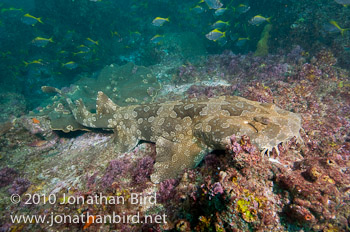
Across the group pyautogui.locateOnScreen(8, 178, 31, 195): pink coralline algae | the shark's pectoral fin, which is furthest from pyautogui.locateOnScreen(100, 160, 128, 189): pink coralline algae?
pyautogui.locateOnScreen(8, 178, 31, 195): pink coralline algae

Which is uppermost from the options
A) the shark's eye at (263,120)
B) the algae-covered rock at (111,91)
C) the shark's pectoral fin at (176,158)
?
the shark's eye at (263,120)

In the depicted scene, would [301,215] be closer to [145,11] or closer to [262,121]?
[262,121]

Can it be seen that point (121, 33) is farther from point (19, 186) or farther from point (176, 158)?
point (176, 158)

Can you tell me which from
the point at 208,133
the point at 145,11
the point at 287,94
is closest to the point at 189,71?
the point at 287,94

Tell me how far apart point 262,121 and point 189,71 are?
25.7ft

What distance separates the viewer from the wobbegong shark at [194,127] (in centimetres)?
412

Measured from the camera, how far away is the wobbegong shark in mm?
4121

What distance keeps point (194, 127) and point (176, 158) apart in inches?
40.4

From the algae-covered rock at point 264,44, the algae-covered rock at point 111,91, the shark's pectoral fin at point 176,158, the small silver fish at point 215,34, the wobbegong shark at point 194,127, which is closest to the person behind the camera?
the wobbegong shark at point 194,127

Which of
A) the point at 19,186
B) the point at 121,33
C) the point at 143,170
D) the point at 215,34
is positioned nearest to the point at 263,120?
the point at 143,170

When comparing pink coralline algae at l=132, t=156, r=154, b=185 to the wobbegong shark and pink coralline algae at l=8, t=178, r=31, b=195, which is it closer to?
the wobbegong shark

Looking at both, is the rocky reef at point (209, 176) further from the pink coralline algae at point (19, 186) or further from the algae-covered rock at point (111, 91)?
the algae-covered rock at point (111, 91)

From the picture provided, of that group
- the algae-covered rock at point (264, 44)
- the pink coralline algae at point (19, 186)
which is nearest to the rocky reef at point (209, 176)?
the pink coralline algae at point (19, 186)

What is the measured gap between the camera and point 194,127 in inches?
197
